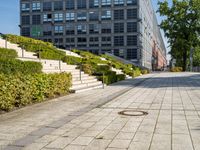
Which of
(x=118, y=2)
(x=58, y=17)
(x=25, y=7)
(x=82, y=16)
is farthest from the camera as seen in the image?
(x=25, y=7)

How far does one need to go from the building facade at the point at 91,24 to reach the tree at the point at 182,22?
1560cm

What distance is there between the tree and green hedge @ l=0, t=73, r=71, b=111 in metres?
54.1

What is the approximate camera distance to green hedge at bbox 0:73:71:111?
33.6 ft

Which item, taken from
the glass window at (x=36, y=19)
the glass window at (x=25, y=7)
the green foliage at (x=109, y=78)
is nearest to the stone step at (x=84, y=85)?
the green foliage at (x=109, y=78)

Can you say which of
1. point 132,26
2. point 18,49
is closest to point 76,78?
point 18,49

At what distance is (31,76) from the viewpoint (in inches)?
484

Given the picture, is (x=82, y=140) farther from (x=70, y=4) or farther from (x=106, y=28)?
(x=70, y=4)

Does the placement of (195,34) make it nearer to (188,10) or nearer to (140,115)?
(188,10)

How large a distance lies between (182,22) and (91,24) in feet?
94.0

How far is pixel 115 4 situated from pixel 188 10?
23648 mm

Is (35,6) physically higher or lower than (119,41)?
higher

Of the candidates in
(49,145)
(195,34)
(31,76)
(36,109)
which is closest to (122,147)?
(49,145)

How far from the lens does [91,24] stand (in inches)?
3440

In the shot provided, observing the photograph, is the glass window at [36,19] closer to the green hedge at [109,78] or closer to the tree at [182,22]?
the tree at [182,22]
